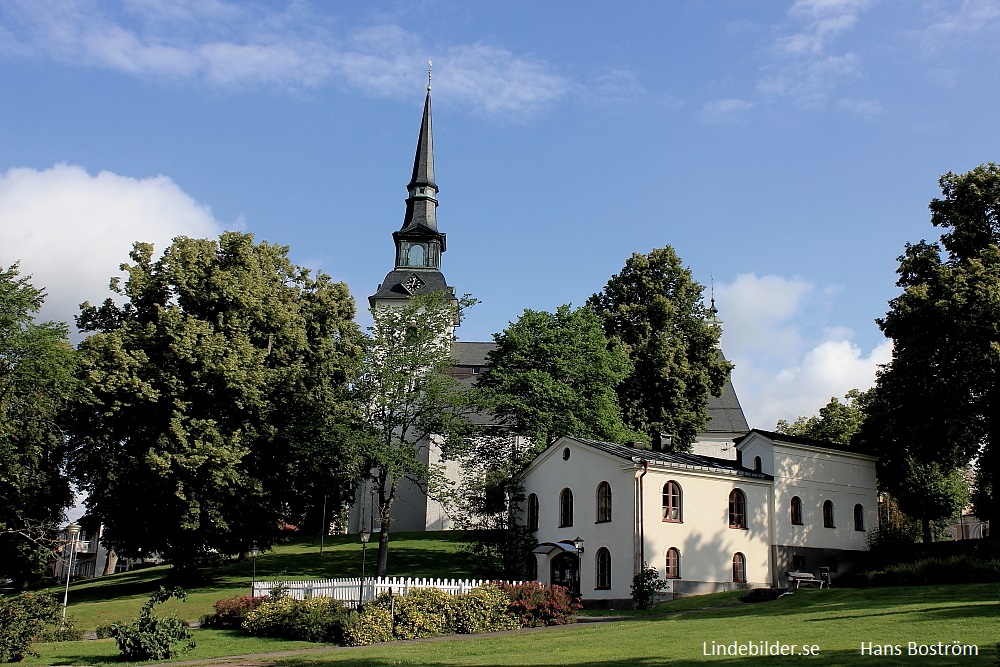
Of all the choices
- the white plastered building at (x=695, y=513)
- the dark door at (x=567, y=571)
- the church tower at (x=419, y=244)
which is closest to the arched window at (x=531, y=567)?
the white plastered building at (x=695, y=513)

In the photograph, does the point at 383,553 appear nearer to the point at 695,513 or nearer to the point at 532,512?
the point at 532,512

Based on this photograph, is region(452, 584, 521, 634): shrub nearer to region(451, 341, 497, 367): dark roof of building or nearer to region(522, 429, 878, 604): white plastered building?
region(522, 429, 878, 604): white plastered building

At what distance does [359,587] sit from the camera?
83.8 ft

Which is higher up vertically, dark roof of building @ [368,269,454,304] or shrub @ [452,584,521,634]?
dark roof of building @ [368,269,454,304]

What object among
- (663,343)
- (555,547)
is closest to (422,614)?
(555,547)

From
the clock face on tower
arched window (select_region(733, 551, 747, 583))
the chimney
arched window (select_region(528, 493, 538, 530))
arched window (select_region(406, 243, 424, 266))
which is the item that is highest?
arched window (select_region(406, 243, 424, 266))

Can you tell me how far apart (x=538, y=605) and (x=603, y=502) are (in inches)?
388

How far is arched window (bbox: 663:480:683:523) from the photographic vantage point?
3272 centimetres

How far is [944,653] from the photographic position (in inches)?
514

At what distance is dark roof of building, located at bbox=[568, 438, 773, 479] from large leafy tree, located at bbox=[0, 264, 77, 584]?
19.9 metres

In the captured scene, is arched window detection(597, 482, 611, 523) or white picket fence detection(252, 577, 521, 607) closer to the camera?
white picket fence detection(252, 577, 521, 607)

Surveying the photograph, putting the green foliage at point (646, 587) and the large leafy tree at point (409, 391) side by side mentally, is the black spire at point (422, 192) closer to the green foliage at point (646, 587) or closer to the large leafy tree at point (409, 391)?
the large leafy tree at point (409, 391)

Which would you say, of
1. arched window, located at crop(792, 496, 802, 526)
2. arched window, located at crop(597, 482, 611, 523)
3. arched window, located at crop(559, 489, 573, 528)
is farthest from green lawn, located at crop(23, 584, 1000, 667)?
arched window, located at crop(559, 489, 573, 528)

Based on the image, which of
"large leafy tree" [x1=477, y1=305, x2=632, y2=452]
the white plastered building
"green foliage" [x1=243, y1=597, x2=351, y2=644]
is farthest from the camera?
"large leafy tree" [x1=477, y1=305, x2=632, y2=452]
